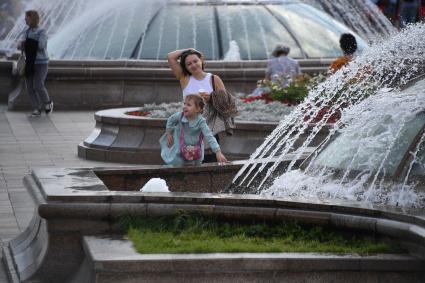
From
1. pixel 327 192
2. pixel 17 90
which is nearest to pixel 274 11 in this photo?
pixel 17 90

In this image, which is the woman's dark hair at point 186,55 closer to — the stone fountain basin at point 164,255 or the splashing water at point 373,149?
the splashing water at point 373,149

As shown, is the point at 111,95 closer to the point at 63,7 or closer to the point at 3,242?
the point at 63,7

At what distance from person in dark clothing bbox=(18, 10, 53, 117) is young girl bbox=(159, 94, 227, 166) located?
397 inches

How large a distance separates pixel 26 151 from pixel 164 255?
9377 millimetres

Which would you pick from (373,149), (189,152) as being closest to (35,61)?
(189,152)

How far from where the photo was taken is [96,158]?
14.9m

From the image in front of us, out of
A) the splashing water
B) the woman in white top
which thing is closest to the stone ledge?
the splashing water

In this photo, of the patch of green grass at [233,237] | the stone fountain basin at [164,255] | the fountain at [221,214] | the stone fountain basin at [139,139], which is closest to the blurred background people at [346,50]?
the stone fountain basin at [139,139]

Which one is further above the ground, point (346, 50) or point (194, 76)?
point (194, 76)

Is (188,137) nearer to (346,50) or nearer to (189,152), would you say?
(189,152)

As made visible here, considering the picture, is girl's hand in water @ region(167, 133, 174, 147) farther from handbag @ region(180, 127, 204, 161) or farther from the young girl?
handbag @ region(180, 127, 204, 161)

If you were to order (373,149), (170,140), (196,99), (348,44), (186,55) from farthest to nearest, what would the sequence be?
1. (348,44)
2. (186,55)
3. (170,140)
4. (196,99)
5. (373,149)

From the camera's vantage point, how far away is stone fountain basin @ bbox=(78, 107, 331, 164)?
45.8 ft

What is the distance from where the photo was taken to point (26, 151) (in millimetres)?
15695
